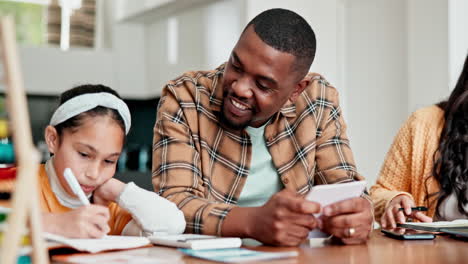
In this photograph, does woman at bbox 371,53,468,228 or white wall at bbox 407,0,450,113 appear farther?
white wall at bbox 407,0,450,113

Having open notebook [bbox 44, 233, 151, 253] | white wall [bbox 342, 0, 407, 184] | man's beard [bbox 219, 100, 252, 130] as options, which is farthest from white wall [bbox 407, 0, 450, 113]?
open notebook [bbox 44, 233, 151, 253]

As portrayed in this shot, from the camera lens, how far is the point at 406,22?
10.8 ft

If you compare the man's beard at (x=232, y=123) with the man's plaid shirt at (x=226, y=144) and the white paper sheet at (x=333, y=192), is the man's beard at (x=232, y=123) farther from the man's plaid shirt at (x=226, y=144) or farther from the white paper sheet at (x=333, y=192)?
the white paper sheet at (x=333, y=192)

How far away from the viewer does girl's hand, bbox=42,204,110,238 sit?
1.14 meters

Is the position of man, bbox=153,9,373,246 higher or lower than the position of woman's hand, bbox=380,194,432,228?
higher

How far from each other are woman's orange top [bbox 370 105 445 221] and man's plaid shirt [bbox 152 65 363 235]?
0.38m

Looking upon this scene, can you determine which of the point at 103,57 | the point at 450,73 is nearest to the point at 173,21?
the point at 103,57

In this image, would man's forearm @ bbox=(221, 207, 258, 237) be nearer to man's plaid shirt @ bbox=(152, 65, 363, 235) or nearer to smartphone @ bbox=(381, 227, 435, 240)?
man's plaid shirt @ bbox=(152, 65, 363, 235)

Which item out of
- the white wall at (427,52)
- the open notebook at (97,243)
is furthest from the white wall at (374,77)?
the open notebook at (97,243)

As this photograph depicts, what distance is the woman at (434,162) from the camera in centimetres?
201

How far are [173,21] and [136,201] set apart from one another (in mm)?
3038

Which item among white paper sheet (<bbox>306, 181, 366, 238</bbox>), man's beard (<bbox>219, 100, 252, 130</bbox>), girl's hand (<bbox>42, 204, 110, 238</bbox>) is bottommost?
girl's hand (<bbox>42, 204, 110, 238</bbox>)

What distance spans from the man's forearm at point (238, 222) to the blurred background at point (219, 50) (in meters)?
1.88

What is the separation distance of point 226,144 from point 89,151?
39 cm
